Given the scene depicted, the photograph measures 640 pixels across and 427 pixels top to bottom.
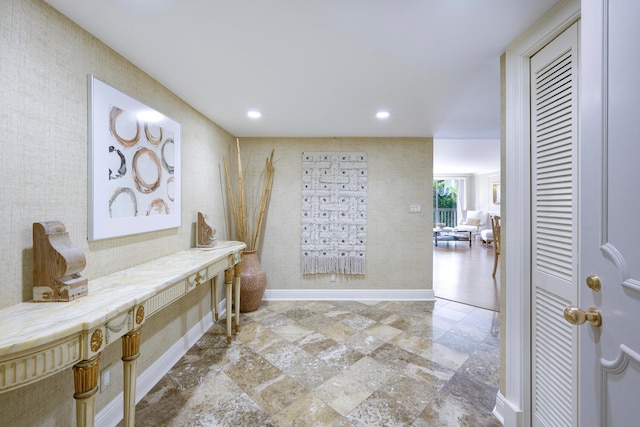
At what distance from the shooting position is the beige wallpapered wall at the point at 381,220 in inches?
140

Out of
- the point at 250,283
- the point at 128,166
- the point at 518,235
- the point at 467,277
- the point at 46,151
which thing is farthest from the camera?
the point at 467,277

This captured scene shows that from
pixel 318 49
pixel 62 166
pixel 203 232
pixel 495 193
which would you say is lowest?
pixel 203 232

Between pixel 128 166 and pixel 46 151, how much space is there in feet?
1.50

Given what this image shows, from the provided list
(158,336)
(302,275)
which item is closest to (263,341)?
(158,336)

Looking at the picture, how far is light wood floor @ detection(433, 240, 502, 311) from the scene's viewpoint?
3592 mm

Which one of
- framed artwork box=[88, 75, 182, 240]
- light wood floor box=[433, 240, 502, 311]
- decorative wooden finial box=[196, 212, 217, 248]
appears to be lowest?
light wood floor box=[433, 240, 502, 311]

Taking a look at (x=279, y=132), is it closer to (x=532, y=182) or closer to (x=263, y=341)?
(x=263, y=341)

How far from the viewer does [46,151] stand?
1158mm

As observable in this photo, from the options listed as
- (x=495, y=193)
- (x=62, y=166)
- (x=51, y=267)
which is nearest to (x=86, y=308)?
(x=51, y=267)

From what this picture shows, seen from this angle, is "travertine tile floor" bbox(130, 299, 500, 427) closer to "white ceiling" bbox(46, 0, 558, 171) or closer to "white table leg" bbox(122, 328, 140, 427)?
"white table leg" bbox(122, 328, 140, 427)

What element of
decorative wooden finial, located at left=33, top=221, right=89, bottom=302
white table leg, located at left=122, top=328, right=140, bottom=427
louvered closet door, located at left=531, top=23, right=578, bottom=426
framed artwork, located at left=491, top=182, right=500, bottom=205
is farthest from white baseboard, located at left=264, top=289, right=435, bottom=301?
framed artwork, located at left=491, top=182, right=500, bottom=205

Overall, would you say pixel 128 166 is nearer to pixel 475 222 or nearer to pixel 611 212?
pixel 611 212

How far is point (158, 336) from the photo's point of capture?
1.92m

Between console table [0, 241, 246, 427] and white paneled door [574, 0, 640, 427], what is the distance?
161cm
